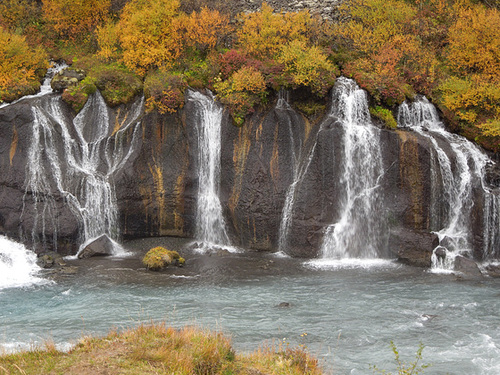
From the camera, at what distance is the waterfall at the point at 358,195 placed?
22.7 m

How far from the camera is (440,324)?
14.7 meters

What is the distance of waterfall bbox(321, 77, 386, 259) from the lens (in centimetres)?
2266

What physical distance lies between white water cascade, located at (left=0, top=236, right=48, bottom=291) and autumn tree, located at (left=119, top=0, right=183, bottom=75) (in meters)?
11.7

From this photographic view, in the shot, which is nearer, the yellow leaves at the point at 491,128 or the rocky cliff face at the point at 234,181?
the rocky cliff face at the point at 234,181

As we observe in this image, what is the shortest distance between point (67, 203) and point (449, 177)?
18872 mm

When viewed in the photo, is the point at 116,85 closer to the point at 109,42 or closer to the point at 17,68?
the point at 109,42

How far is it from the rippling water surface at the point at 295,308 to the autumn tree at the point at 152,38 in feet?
39.8

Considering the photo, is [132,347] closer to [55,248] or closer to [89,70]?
[55,248]

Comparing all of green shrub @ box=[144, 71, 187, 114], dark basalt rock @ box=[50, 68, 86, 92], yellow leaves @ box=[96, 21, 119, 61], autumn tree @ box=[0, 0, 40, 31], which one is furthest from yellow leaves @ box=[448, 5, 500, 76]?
autumn tree @ box=[0, 0, 40, 31]

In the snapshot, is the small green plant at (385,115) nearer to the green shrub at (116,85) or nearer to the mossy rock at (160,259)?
the mossy rock at (160,259)

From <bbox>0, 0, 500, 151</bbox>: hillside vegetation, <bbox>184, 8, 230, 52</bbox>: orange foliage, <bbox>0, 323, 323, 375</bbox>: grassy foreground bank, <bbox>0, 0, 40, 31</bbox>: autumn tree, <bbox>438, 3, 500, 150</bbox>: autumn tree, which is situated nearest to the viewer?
<bbox>0, 323, 323, 375</bbox>: grassy foreground bank

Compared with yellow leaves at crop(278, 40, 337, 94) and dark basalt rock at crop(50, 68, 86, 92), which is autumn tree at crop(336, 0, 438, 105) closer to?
yellow leaves at crop(278, 40, 337, 94)

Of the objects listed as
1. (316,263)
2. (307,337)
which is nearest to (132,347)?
(307,337)

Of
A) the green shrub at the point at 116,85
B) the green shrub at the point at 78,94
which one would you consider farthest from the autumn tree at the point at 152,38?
the green shrub at the point at 78,94
